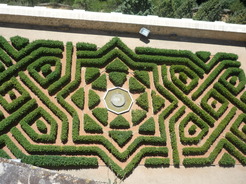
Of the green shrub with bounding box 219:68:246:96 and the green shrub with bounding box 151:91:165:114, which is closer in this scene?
the green shrub with bounding box 151:91:165:114

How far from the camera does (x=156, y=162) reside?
966 inches

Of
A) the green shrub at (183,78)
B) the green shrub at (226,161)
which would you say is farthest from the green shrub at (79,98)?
the green shrub at (226,161)

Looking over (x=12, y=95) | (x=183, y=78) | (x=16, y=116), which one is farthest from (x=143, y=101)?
(x=12, y=95)

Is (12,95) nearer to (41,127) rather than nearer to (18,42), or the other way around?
(41,127)

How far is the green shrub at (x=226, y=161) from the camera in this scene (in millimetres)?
25453

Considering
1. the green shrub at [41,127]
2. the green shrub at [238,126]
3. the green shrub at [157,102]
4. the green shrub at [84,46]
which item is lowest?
the green shrub at [41,127]

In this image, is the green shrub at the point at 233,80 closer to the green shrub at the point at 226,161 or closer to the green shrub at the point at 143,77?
the green shrub at the point at 226,161

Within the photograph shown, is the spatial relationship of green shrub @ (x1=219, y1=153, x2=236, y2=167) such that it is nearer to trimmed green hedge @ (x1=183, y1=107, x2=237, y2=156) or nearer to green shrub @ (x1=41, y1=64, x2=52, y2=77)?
trimmed green hedge @ (x1=183, y1=107, x2=237, y2=156)

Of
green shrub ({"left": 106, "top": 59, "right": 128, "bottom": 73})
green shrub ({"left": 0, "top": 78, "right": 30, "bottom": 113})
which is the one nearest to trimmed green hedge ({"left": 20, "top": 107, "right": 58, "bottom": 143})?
green shrub ({"left": 0, "top": 78, "right": 30, "bottom": 113})

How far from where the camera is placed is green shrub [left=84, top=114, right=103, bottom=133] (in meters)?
25.0

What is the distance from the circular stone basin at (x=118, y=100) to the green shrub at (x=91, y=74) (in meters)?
1.88

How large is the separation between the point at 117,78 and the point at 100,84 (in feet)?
5.72

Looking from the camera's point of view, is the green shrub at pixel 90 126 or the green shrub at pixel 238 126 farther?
the green shrub at pixel 238 126

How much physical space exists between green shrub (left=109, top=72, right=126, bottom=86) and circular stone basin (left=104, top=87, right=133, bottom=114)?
0.58 meters
